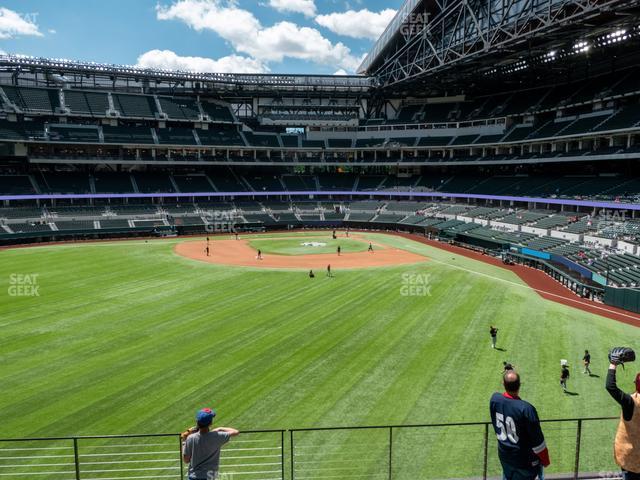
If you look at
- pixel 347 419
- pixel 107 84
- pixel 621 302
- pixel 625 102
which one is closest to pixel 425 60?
pixel 625 102

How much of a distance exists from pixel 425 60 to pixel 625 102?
2996cm

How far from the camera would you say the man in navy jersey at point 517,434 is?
228 inches

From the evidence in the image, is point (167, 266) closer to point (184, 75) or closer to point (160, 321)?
point (160, 321)

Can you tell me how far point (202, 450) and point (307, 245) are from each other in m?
54.5

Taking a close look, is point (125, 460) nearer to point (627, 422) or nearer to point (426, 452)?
point (426, 452)

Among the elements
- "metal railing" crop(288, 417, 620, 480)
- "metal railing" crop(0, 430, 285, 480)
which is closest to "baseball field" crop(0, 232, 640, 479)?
"metal railing" crop(288, 417, 620, 480)

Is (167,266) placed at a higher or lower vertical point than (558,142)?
lower

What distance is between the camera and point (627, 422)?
597 cm

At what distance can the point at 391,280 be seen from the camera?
38.3 m

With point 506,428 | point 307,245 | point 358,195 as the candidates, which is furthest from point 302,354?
point 358,195

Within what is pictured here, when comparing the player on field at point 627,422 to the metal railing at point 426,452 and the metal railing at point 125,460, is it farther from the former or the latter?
the metal railing at point 125,460

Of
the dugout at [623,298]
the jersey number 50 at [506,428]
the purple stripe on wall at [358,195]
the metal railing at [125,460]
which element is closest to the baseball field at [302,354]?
Result: the metal railing at [125,460]

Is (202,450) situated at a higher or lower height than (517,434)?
lower

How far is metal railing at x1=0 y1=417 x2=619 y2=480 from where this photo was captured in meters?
12.3
